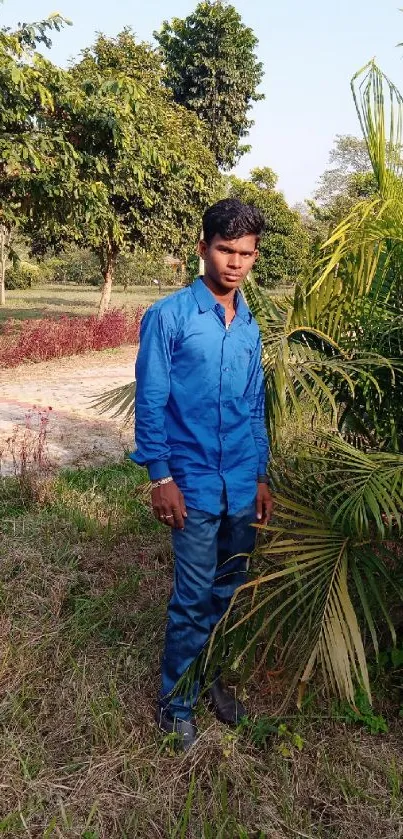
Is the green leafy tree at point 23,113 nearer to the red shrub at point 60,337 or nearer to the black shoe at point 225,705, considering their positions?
the red shrub at point 60,337

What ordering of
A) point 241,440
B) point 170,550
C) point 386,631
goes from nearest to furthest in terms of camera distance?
point 241,440
point 386,631
point 170,550

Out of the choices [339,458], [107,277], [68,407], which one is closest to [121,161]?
[68,407]

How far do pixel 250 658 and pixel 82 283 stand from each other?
161ft

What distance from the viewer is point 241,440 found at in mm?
2115

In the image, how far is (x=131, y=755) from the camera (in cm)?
210

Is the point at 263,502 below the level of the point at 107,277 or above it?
below

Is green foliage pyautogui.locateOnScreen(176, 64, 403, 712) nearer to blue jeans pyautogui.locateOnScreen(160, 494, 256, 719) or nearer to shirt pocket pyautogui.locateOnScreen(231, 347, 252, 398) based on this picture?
blue jeans pyautogui.locateOnScreen(160, 494, 256, 719)

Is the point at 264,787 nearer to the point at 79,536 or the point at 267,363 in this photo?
the point at 267,363

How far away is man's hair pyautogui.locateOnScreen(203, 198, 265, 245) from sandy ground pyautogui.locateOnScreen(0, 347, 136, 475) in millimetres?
2157

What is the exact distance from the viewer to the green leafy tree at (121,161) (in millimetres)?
8352

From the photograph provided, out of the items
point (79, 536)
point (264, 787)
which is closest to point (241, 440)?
point (264, 787)

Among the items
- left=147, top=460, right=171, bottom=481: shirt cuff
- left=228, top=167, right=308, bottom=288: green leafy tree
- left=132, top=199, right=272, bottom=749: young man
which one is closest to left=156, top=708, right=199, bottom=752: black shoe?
left=132, top=199, right=272, bottom=749: young man

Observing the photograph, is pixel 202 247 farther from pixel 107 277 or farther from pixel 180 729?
pixel 107 277

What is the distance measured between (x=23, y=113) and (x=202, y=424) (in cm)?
715
